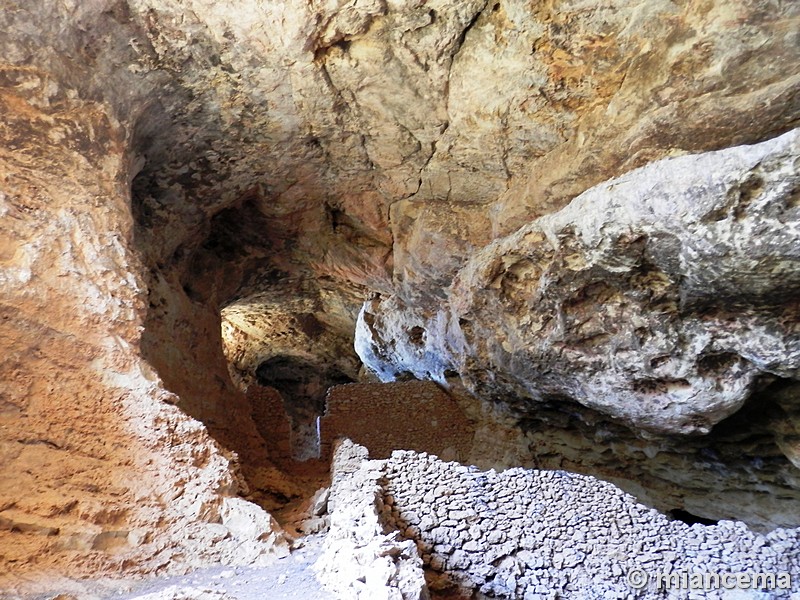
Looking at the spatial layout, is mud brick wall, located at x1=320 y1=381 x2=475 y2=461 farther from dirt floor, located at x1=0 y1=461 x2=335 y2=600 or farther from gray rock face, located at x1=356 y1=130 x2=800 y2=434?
dirt floor, located at x1=0 y1=461 x2=335 y2=600

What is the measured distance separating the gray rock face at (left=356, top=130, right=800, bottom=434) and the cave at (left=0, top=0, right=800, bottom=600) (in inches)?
0.9

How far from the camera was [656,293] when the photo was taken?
14.7 feet

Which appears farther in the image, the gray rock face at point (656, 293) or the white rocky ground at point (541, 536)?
the gray rock face at point (656, 293)

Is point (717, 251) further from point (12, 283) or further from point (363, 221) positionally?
point (12, 283)

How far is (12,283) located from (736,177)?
466cm

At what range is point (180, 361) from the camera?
6.08 metres

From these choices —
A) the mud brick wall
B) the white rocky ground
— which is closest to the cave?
the white rocky ground

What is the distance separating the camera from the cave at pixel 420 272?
3182 millimetres

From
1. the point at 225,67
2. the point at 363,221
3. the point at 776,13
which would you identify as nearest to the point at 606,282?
the point at 776,13

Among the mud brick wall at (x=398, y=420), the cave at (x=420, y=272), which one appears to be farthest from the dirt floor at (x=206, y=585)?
the mud brick wall at (x=398, y=420)

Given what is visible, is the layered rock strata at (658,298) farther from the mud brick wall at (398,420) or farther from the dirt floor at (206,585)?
the dirt floor at (206,585)

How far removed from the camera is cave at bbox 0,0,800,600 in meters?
3.18

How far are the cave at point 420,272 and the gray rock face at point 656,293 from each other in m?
0.02

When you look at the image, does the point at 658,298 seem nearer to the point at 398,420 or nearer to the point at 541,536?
the point at 541,536
